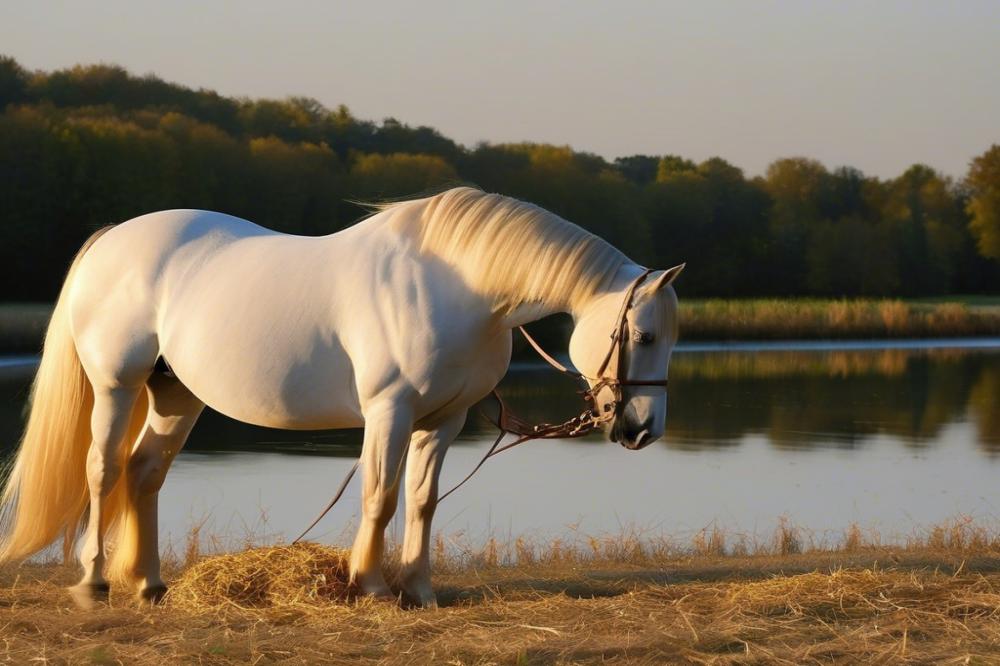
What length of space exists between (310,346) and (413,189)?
36937 mm

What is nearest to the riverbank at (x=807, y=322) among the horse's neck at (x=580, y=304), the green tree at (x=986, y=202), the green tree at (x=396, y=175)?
the green tree at (x=396, y=175)

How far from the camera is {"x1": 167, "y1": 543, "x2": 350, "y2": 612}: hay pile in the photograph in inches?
191

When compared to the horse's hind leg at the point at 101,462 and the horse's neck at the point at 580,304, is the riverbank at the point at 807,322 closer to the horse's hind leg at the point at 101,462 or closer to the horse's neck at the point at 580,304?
the horse's hind leg at the point at 101,462

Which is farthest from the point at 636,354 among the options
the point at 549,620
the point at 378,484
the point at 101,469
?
the point at 101,469

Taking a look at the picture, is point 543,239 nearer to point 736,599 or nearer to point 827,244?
point 736,599

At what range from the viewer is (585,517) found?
399 inches

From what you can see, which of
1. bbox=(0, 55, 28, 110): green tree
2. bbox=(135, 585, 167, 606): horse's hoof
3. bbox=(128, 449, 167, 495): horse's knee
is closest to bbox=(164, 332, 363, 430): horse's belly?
bbox=(128, 449, 167, 495): horse's knee

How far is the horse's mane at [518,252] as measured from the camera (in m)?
4.70

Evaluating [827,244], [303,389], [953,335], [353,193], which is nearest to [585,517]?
[303,389]

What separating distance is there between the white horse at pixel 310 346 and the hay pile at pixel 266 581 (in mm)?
174

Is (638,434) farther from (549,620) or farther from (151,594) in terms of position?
(151,594)

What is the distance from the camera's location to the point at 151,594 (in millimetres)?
5352

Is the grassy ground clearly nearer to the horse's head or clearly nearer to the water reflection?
the horse's head

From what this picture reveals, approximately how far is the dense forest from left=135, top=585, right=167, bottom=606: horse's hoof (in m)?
32.5
